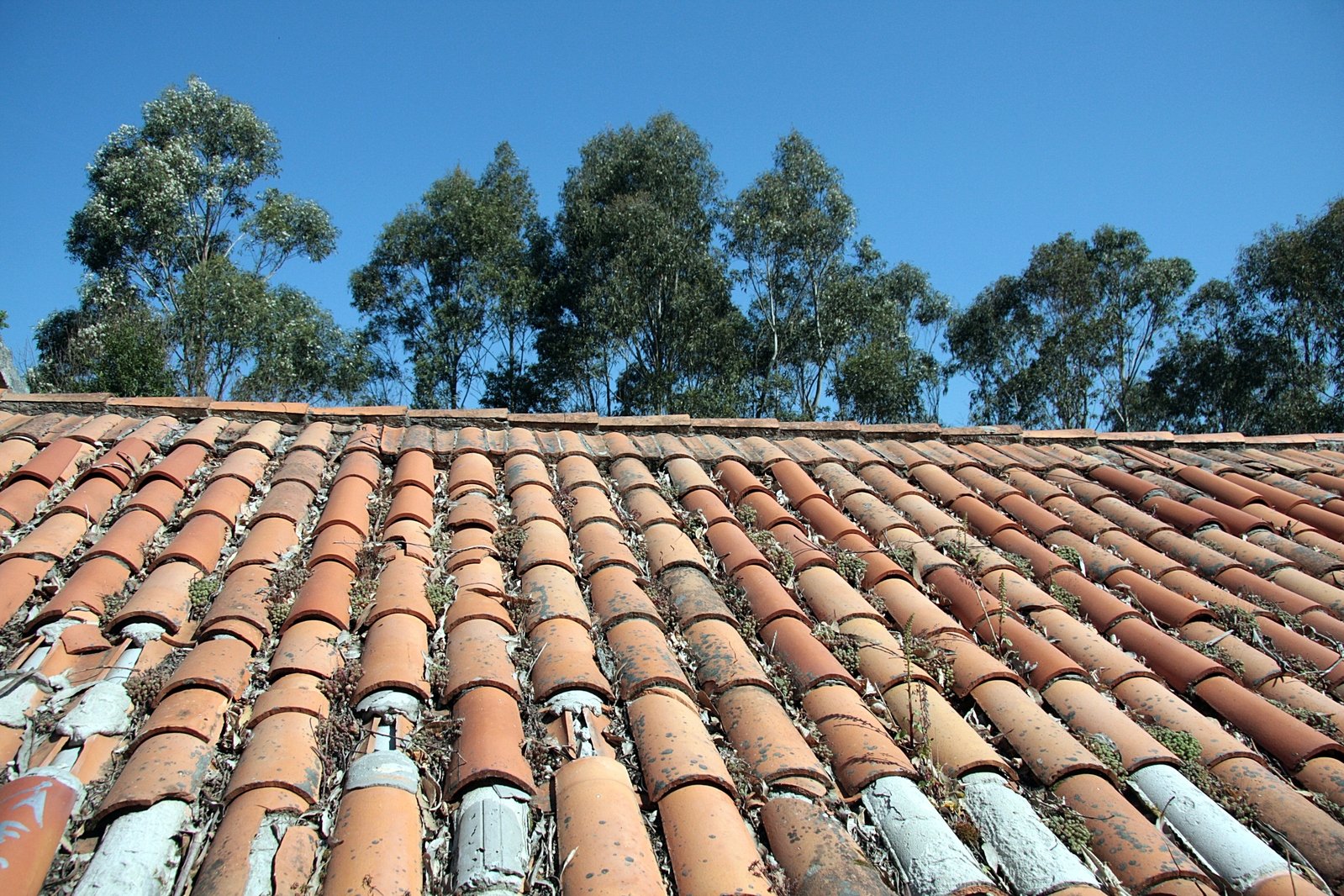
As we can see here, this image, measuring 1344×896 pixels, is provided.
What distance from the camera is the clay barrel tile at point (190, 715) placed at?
2.32 metres

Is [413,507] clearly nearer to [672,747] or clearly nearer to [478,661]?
[478,661]

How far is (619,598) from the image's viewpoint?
10.5ft

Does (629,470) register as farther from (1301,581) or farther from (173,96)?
(173,96)

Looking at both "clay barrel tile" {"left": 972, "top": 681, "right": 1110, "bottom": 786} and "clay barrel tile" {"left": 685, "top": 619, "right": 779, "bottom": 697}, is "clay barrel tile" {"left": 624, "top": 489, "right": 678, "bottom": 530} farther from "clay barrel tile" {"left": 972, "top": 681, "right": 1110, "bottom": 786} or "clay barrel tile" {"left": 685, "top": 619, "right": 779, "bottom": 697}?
"clay barrel tile" {"left": 972, "top": 681, "right": 1110, "bottom": 786}

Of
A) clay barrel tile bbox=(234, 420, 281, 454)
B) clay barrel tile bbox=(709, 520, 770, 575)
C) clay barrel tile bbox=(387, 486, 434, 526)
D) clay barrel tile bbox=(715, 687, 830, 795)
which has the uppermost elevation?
clay barrel tile bbox=(234, 420, 281, 454)

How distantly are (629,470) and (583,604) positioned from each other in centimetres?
153

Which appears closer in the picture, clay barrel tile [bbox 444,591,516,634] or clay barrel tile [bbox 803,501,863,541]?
clay barrel tile [bbox 444,591,516,634]

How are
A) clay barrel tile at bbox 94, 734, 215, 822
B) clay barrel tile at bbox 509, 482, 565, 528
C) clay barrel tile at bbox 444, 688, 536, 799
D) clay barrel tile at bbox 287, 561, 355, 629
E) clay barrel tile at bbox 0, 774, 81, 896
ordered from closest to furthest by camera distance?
clay barrel tile at bbox 0, 774, 81, 896 → clay barrel tile at bbox 94, 734, 215, 822 → clay barrel tile at bbox 444, 688, 536, 799 → clay barrel tile at bbox 287, 561, 355, 629 → clay barrel tile at bbox 509, 482, 565, 528

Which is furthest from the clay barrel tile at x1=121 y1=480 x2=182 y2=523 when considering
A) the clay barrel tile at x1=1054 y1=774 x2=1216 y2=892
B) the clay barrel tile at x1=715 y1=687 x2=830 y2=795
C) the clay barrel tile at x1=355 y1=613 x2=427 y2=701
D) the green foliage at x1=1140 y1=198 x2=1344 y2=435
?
the green foliage at x1=1140 y1=198 x2=1344 y2=435

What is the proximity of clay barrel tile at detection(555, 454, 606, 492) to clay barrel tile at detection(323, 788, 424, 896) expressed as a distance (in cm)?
227

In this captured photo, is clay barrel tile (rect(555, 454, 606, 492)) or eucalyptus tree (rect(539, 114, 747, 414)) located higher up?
eucalyptus tree (rect(539, 114, 747, 414))

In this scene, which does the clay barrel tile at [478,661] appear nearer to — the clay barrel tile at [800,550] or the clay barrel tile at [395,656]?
the clay barrel tile at [395,656]

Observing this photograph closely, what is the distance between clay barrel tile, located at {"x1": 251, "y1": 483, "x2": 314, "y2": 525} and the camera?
12.1 feet

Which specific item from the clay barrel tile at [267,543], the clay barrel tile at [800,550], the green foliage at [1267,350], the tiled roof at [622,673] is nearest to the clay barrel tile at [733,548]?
the tiled roof at [622,673]
